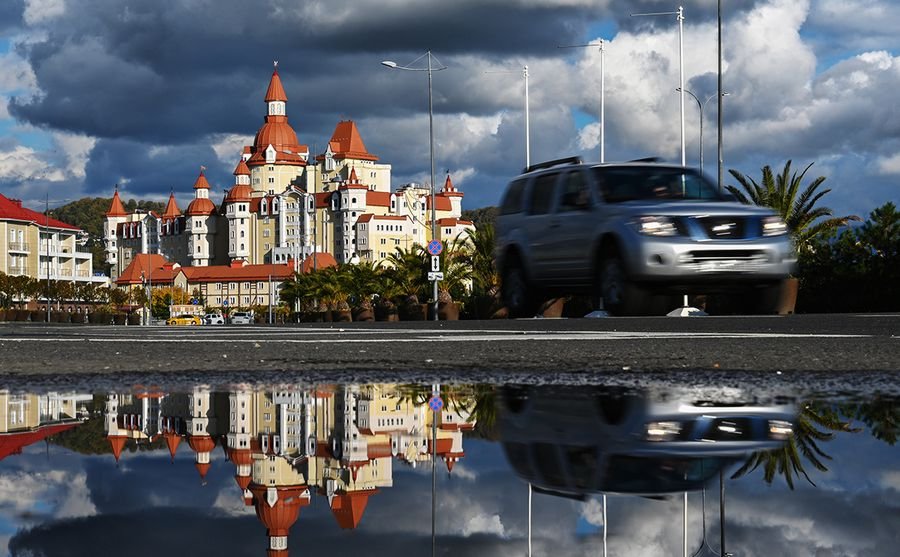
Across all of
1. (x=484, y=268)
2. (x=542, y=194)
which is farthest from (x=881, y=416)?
(x=484, y=268)

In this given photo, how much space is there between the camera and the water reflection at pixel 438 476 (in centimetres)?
252

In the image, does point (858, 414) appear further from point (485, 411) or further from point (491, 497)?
point (491, 497)

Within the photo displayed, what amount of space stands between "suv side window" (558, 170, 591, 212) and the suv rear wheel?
111 centimetres

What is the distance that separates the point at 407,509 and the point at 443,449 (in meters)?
1.12

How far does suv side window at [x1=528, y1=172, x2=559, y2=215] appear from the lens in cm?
1033

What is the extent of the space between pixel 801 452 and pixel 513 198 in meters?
7.12

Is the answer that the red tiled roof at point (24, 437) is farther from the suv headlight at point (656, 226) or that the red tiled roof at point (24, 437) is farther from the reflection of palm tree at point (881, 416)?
the suv headlight at point (656, 226)

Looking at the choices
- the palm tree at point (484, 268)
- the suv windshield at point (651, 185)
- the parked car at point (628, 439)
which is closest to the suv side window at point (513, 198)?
the suv windshield at point (651, 185)

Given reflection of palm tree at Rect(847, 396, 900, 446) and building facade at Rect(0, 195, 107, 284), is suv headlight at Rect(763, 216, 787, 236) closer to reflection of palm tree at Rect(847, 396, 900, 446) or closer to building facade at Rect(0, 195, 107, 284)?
reflection of palm tree at Rect(847, 396, 900, 446)

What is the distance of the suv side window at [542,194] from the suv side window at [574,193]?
0.59 feet

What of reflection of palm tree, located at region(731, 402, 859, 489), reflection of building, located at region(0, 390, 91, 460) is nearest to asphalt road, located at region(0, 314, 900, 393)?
reflection of building, located at region(0, 390, 91, 460)

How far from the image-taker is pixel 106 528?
266cm

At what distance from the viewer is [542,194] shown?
34.2 feet

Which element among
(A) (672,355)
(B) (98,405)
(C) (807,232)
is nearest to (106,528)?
(B) (98,405)
